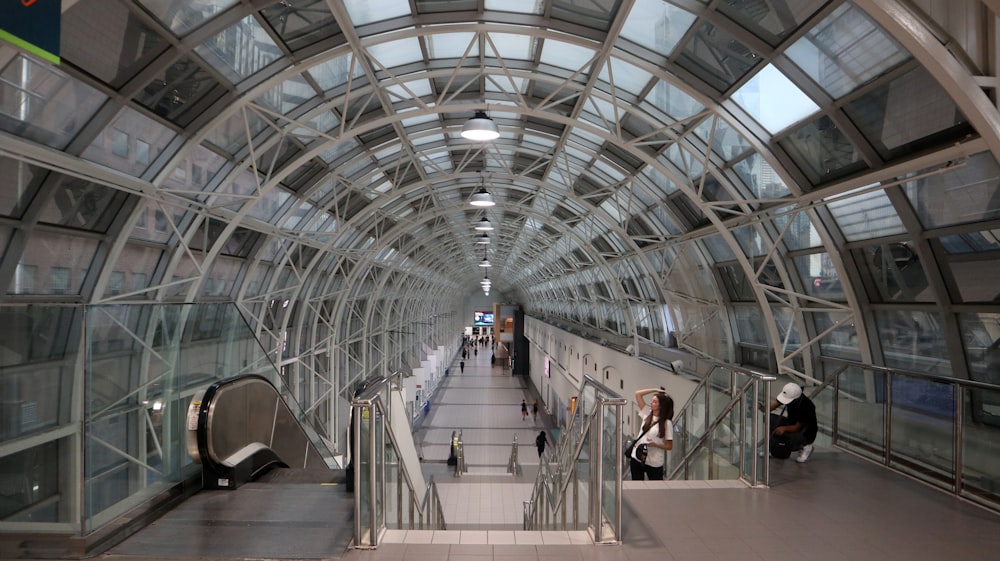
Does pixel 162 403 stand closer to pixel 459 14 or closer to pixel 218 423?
pixel 218 423

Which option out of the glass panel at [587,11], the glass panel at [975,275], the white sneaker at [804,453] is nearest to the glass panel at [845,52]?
the glass panel at [587,11]

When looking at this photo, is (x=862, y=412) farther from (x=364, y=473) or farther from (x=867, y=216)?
(x=364, y=473)

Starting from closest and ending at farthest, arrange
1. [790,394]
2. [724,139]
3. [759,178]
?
[790,394]
[724,139]
[759,178]

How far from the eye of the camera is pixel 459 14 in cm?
988

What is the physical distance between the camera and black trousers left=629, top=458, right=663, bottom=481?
23.8 feet

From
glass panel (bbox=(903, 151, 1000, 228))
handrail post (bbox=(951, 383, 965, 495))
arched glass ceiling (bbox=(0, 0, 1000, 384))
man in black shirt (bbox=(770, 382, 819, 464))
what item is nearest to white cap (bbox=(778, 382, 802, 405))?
man in black shirt (bbox=(770, 382, 819, 464))

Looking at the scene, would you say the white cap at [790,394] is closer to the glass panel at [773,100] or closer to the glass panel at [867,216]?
the glass panel at [867,216]

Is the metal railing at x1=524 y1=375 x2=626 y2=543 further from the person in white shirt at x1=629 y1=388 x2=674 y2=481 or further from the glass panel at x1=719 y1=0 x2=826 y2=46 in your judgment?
the glass panel at x1=719 y1=0 x2=826 y2=46

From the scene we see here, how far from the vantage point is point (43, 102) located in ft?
26.4

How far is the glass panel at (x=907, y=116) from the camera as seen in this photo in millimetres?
7598

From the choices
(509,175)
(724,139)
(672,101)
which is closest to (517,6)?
(672,101)

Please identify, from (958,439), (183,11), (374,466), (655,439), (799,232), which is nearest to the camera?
(374,466)

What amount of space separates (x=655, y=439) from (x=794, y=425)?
1.70 meters

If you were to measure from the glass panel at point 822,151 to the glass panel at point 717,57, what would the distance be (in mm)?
1456
